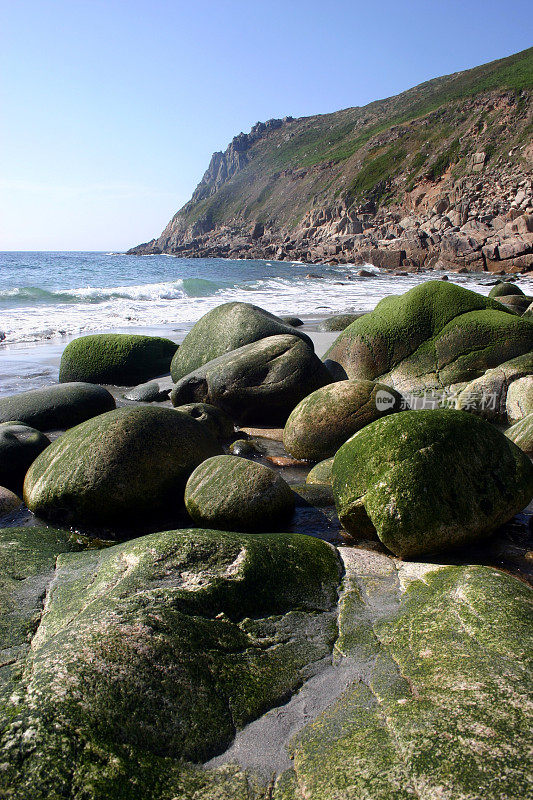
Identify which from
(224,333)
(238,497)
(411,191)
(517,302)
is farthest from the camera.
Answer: (411,191)

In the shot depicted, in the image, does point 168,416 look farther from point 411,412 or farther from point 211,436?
point 411,412

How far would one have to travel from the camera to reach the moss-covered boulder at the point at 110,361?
931 cm

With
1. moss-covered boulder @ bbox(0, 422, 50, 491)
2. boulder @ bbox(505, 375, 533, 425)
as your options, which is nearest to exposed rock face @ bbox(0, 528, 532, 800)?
moss-covered boulder @ bbox(0, 422, 50, 491)

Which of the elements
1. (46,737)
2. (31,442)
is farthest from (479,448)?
(31,442)

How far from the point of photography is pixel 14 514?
4.64 metres

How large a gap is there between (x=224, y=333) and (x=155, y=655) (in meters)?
6.43

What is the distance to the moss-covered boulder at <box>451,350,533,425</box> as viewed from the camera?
6375 millimetres

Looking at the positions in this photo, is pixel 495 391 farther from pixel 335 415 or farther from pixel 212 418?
pixel 212 418

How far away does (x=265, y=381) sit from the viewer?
6801 mm

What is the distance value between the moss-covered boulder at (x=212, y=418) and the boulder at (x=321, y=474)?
1450 millimetres

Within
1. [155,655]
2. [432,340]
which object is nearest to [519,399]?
[432,340]

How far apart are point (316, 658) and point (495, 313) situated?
6178mm

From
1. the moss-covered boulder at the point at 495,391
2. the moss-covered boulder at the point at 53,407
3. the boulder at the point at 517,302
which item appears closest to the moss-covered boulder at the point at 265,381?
the moss-covered boulder at the point at 53,407

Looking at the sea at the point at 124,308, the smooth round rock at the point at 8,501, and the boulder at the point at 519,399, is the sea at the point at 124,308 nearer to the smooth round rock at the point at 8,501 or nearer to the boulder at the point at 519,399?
the smooth round rock at the point at 8,501
